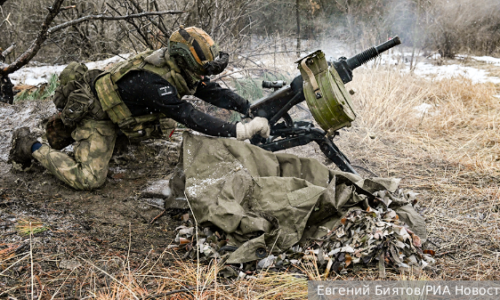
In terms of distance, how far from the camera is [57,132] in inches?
146

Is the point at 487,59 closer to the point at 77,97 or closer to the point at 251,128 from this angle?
the point at 251,128

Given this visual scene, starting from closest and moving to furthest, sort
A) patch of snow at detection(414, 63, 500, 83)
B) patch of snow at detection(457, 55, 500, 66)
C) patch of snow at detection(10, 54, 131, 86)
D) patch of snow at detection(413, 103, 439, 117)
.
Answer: patch of snow at detection(413, 103, 439, 117) < patch of snow at detection(10, 54, 131, 86) < patch of snow at detection(414, 63, 500, 83) < patch of snow at detection(457, 55, 500, 66)

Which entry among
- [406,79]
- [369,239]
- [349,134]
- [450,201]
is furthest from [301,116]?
[369,239]

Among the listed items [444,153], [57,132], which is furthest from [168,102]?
[444,153]

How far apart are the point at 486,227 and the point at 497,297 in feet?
3.15

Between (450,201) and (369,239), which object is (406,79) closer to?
(450,201)

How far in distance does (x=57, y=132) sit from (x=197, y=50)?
1730 mm

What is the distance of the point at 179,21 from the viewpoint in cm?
578

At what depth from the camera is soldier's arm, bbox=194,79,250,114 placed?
3.76m

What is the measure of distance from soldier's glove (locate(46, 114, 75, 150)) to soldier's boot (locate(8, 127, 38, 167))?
0.22 m

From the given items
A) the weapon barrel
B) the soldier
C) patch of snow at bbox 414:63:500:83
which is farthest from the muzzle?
patch of snow at bbox 414:63:500:83

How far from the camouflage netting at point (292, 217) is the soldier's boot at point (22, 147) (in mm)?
1612

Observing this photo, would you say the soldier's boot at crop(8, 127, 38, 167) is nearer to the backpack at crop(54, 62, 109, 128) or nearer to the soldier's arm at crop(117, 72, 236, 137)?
the backpack at crop(54, 62, 109, 128)

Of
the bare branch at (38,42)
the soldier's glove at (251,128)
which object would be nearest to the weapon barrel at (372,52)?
the soldier's glove at (251,128)
